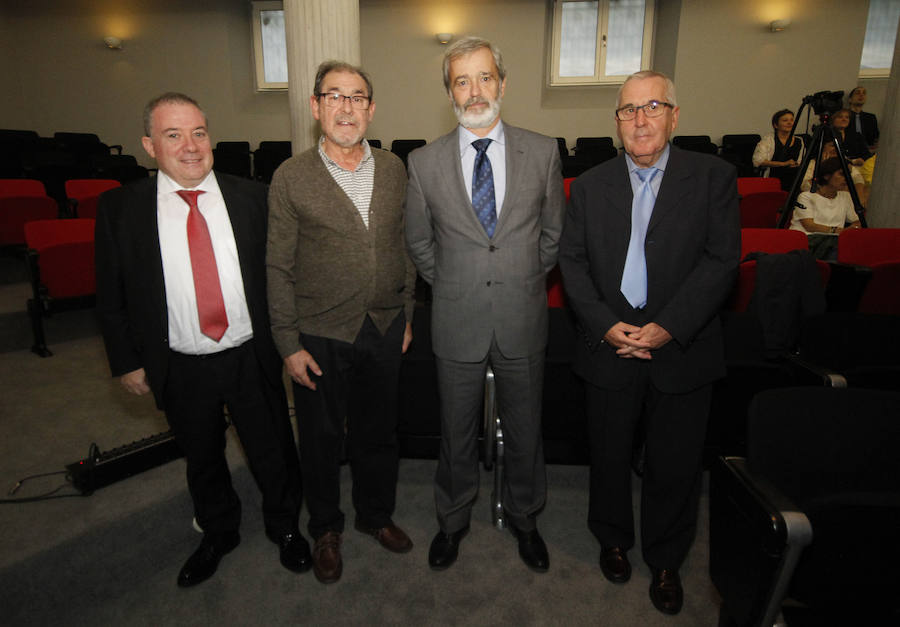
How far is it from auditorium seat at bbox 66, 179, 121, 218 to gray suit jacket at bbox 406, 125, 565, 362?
15.1 feet

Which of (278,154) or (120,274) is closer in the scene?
(120,274)

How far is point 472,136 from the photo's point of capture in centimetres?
171

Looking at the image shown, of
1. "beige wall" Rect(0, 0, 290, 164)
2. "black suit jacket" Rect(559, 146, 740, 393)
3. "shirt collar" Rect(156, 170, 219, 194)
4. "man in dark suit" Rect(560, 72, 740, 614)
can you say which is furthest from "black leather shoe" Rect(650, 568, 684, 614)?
"beige wall" Rect(0, 0, 290, 164)

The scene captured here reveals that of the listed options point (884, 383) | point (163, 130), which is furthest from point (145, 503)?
point (884, 383)

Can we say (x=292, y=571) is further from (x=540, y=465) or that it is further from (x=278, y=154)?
(x=278, y=154)

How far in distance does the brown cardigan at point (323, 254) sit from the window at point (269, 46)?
893cm

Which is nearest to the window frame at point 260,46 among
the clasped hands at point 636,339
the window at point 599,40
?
the window at point 599,40

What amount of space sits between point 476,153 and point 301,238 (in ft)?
2.12

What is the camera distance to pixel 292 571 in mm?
1939

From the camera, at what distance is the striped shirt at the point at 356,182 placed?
1.72 m

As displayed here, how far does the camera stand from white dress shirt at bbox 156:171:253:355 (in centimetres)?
166

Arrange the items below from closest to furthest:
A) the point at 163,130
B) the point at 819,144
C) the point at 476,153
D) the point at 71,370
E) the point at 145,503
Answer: the point at 163,130, the point at 476,153, the point at 145,503, the point at 71,370, the point at 819,144

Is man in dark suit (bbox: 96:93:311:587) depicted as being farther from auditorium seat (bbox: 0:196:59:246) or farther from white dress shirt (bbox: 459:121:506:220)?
auditorium seat (bbox: 0:196:59:246)

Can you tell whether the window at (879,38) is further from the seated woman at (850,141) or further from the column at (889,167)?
the column at (889,167)
